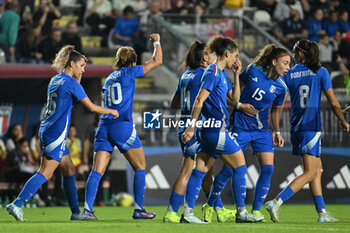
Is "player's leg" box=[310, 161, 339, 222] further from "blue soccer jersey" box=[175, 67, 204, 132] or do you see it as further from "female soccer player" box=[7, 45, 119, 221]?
"female soccer player" box=[7, 45, 119, 221]

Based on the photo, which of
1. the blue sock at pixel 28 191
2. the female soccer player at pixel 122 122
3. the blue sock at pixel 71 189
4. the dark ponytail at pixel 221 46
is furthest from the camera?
the female soccer player at pixel 122 122

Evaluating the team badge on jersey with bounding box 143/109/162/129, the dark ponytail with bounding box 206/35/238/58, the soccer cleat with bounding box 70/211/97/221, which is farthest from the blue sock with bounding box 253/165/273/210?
the team badge on jersey with bounding box 143/109/162/129

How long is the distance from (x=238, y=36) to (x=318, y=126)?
10.1 meters

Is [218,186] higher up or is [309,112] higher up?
[309,112]

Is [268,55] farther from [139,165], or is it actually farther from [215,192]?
[139,165]

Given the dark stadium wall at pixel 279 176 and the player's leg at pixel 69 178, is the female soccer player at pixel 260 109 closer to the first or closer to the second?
the player's leg at pixel 69 178

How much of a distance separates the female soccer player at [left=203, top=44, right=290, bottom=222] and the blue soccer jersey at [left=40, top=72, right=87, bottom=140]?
1927 mm

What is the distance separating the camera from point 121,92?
10492 mm

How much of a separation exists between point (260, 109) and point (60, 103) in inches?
95.0

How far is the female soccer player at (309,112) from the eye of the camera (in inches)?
397

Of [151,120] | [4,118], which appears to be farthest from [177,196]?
[4,118]

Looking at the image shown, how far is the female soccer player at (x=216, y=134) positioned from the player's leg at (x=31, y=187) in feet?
5.56

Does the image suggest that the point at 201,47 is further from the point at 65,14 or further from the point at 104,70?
the point at 65,14

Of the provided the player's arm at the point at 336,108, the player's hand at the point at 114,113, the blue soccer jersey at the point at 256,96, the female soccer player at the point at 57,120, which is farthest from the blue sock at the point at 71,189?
the player's arm at the point at 336,108
